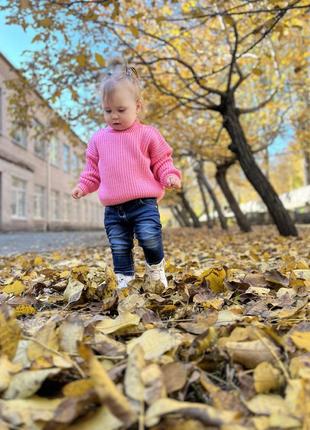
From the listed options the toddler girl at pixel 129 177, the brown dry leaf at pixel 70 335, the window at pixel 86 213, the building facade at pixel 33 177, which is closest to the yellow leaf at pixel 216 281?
the toddler girl at pixel 129 177

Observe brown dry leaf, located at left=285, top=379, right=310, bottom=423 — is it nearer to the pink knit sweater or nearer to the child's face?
the pink knit sweater

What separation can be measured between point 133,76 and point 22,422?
2.31m

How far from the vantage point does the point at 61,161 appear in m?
33.6

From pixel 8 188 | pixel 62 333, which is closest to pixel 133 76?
pixel 62 333

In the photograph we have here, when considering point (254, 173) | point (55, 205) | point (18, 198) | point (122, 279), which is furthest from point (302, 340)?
point (55, 205)

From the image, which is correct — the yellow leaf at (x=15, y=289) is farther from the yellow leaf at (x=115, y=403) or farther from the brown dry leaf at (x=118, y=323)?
the yellow leaf at (x=115, y=403)

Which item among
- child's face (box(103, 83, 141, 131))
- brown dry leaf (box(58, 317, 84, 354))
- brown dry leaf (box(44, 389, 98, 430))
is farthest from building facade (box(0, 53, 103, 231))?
brown dry leaf (box(44, 389, 98, 430))

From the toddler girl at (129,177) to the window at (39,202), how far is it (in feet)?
80.2

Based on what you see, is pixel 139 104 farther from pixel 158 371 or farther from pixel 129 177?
pixel 158 371

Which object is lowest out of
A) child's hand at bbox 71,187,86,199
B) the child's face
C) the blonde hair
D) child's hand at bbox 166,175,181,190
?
child's hand at bbox 71,187,86,199

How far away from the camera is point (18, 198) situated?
23.5m

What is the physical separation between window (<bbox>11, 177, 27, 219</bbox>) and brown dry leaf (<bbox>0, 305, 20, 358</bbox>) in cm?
2204

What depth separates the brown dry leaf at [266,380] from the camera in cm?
105

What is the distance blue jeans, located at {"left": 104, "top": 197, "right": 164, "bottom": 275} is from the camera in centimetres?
271
